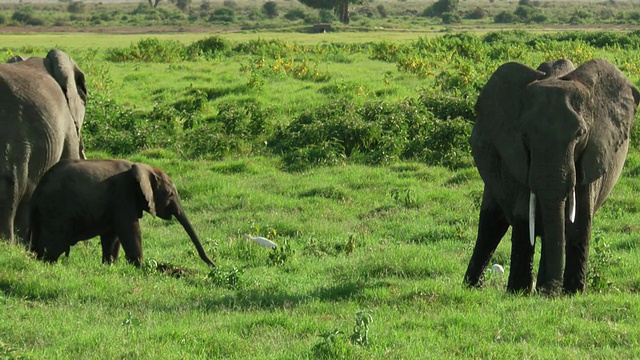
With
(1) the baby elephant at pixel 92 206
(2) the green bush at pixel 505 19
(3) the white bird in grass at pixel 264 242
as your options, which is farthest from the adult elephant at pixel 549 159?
(2) the green bush at pixel 505 19

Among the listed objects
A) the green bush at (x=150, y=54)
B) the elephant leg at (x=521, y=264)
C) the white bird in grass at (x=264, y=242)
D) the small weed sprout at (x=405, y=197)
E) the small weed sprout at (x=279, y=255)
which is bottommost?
the green bush at (x=150, y=54)

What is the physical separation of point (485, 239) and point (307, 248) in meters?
2.59

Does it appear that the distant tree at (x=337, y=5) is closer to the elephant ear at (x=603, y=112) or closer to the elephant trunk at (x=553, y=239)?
the elephant ear at (x=603, y=112)

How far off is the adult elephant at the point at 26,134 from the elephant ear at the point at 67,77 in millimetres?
172

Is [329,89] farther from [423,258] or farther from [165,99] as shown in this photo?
[423,258]

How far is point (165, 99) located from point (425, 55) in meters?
11.3

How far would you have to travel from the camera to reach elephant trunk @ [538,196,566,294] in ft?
28.6

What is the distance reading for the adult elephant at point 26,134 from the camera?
1063cm

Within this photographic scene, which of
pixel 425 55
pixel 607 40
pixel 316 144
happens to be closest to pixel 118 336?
pixel 316 144

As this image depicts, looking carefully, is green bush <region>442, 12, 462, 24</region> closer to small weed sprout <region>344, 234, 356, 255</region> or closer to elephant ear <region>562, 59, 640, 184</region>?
small weed sprout <region>344, 234, 356, 255</region>

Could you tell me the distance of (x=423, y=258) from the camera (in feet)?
35.8

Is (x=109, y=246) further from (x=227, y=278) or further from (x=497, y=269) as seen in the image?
(x=497, y=269)

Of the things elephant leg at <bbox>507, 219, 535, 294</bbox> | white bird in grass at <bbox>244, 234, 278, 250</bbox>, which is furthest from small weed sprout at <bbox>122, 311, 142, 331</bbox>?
white bird in grass at <bbox>244, 234, 278, 250</bbox>

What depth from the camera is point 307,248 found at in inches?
472
